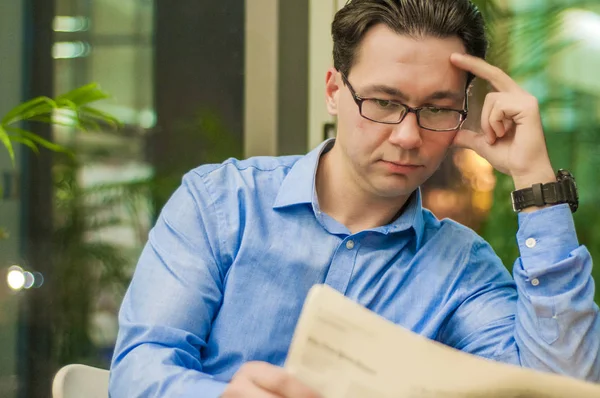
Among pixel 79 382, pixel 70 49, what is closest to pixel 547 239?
pixel 79 382

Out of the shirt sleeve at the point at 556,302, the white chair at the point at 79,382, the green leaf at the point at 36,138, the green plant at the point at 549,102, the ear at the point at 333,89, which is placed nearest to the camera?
the shirt sleeve at the point at 556,302

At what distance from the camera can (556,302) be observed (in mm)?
1141

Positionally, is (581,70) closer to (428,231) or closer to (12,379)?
(428,231)

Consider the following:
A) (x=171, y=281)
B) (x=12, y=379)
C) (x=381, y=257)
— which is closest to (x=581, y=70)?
(x=381, y=257)

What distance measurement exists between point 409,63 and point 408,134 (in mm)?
121

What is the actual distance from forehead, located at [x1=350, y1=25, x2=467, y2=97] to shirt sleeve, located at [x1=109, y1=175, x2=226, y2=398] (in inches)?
15.1

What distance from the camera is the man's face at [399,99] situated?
1.20m

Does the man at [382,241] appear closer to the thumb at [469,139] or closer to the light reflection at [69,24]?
the thumb at [469,139]

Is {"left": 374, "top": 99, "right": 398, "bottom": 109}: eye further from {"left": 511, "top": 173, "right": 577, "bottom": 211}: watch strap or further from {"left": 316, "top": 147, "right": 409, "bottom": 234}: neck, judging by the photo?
{"left": 511, "top": 173, "right": 577, "bottom": 211}: watch strap

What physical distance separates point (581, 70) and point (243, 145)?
1151 mm

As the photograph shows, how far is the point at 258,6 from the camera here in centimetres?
250

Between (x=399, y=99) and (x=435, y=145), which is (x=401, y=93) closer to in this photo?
(x=399, y=99)

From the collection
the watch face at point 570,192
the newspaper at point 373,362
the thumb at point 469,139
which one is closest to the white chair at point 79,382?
the newspaper at point 373,362

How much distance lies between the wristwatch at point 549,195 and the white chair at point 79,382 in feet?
2.79
